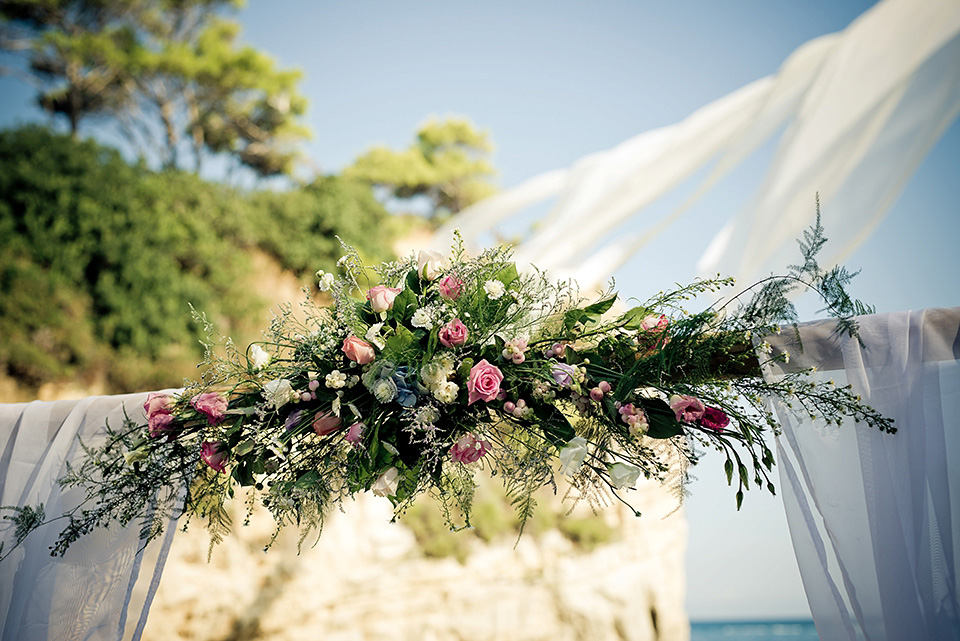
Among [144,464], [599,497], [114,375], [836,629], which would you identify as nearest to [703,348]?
[599,497]

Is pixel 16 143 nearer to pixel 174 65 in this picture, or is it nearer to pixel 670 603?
pixel 174 65

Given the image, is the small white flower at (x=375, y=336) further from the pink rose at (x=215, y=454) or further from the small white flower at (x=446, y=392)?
the pink rose at (x=215, y=454)

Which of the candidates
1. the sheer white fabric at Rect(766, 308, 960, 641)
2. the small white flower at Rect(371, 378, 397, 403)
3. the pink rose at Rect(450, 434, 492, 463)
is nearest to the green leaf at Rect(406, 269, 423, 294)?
the small white flower at Rect(371, 378, 397, 403)

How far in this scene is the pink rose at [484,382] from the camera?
3.96 ft

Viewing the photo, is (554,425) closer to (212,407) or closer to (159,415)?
(212,407)

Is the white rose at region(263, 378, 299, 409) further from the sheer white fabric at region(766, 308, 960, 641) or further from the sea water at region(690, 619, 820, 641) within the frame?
the sea water at region(690, 619, 820, 641)

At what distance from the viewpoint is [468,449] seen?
4.25 ft

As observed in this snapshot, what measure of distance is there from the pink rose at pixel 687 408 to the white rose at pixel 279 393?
0.77m

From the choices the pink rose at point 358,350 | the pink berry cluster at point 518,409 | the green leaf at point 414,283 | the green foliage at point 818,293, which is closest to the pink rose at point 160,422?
the pink rose at point 358,350

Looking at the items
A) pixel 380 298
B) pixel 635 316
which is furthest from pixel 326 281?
pixel 635 316

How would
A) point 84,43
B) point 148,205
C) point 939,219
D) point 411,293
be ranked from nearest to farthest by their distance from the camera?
point 411,293, point 939,219, point 148,205, point 84,43

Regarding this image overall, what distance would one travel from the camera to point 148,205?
6832 mm

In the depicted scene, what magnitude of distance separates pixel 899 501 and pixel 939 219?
6472 mm

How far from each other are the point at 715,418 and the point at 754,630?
98.6ft
